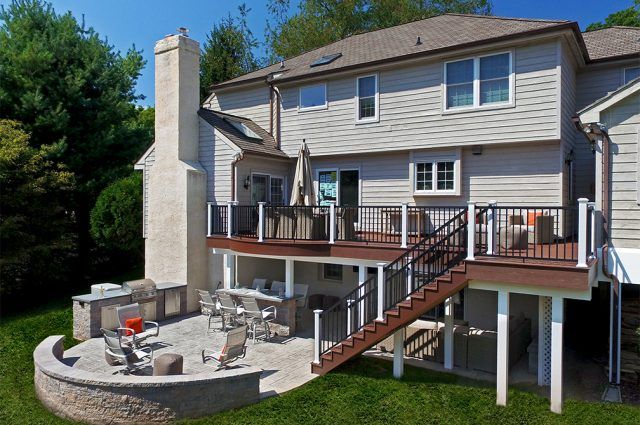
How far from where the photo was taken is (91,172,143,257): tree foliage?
18.1 metres

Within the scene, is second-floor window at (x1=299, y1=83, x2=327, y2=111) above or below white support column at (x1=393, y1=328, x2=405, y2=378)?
above

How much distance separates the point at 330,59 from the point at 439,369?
11.4 meters

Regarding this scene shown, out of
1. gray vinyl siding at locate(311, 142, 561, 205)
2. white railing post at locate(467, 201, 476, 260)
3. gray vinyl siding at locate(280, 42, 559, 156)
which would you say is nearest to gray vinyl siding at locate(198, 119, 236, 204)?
gray vinyl siding at locate(280, 42, 559, 156)

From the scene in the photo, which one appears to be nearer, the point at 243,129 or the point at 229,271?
the point at 229,271

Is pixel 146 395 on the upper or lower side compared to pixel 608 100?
lower

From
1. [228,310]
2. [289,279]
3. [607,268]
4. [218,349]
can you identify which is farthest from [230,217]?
[607,268]

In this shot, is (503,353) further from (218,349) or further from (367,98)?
(367,98)

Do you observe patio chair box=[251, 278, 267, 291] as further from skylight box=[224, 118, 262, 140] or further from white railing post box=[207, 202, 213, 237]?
skylight box=[224, 118, 262, 140]

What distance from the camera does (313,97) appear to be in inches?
614

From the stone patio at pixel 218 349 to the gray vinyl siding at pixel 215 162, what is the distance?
4476 millimetres

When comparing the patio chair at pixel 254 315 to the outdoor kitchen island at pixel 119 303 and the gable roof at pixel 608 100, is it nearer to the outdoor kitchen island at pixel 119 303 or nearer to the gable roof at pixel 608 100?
the outdoor kitchen island at pixel 119 303

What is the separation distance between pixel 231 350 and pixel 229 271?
203 inches

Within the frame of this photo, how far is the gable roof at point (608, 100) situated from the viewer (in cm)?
879

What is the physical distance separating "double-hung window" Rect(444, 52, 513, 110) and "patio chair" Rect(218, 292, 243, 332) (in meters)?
8.49
